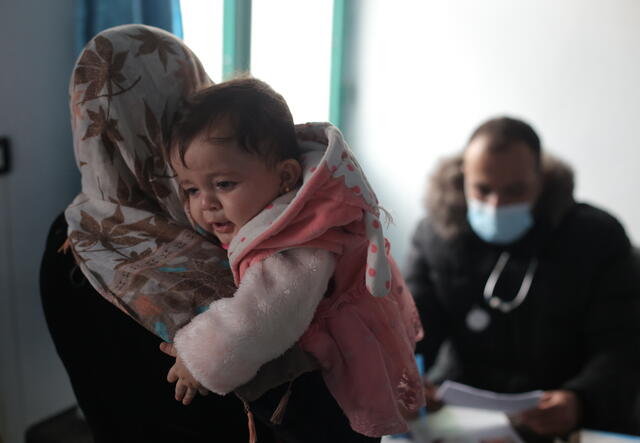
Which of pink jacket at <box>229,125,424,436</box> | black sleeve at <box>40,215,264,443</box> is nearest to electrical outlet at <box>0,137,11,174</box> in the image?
black sleeve at <box>40,215,264,443</box>

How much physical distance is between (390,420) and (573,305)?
49.6 inches

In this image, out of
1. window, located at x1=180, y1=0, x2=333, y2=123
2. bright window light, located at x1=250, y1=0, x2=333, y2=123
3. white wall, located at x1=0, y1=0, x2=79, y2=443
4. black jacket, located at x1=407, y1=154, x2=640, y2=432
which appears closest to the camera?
white wall, located at x1=0, y1=0, x2=79, y2=443

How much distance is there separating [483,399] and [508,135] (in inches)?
34.4

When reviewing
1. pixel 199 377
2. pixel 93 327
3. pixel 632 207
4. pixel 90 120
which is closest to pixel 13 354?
pixel 93 327

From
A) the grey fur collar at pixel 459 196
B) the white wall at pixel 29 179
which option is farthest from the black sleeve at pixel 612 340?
the white wall at pixel 29 179

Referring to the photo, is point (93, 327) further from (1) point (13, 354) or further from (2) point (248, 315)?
(1) point (13, 354)

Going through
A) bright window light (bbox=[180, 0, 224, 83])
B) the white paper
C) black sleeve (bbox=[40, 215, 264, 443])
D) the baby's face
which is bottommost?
the white paper

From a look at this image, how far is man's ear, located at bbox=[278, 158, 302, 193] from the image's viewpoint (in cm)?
91

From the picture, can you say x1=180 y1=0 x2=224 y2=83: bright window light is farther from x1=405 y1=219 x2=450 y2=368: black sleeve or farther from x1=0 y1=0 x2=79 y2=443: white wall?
x1=405 y1=219 x2=450 y2=368: black sleeve

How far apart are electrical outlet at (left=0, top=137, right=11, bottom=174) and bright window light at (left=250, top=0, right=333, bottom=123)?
1355 mm

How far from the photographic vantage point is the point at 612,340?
1.83 meters

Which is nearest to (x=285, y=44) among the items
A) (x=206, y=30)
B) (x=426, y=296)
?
(x=206, y=30)

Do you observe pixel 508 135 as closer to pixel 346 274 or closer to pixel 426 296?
pixel 426 296

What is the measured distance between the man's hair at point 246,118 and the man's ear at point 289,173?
1 centimetres
